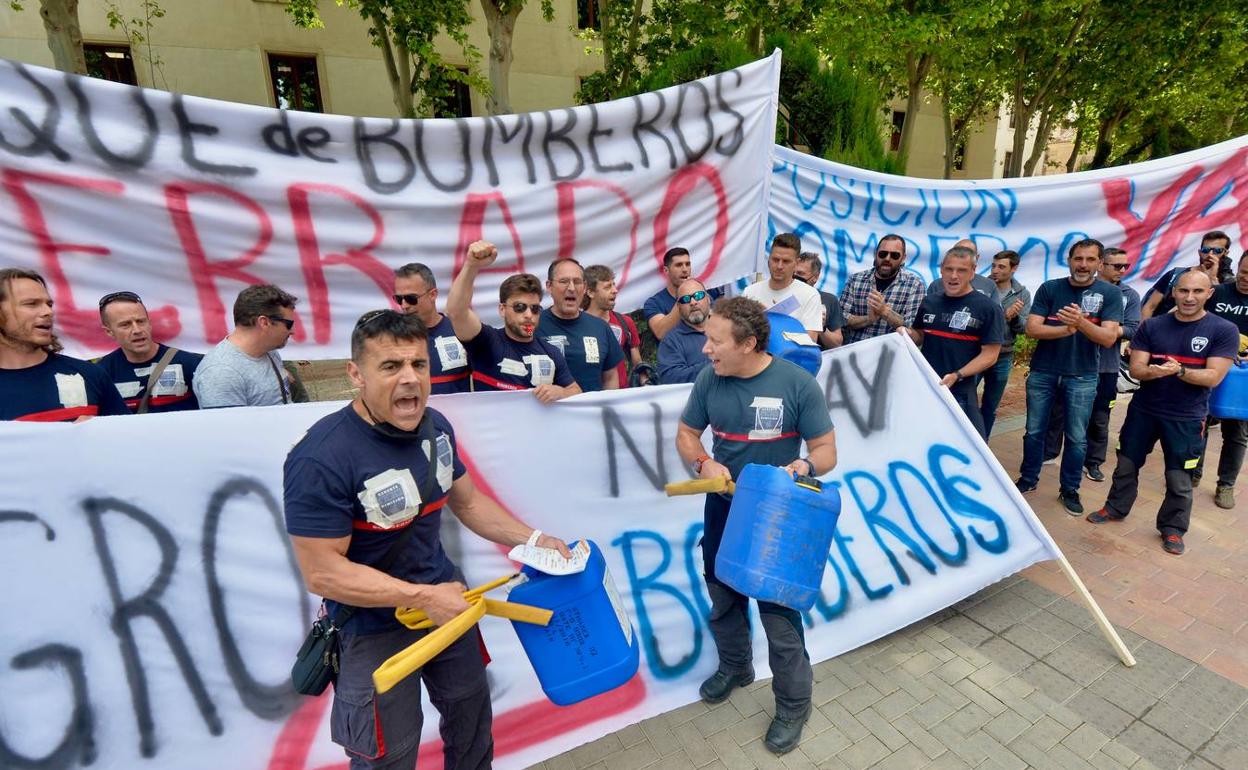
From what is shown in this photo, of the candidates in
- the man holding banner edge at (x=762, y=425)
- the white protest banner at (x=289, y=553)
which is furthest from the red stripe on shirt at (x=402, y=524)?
the man holding banner edge at (x=762, y=425)

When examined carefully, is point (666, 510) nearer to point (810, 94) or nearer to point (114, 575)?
point (114, 575)

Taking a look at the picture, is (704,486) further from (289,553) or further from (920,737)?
(289,553)

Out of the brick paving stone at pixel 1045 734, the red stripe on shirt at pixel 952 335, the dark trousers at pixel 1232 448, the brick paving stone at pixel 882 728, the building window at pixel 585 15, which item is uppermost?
the building window at pixel 585 15

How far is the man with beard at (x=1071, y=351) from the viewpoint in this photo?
14.4ft

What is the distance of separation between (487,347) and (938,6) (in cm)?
945

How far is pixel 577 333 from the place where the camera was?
3.67m

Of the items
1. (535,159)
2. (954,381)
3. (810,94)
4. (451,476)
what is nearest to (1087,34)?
(810,94)

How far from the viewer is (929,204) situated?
5.21m

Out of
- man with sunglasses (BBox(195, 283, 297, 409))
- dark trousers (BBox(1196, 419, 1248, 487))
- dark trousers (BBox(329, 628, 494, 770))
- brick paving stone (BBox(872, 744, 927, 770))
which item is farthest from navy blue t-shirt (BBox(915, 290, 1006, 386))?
man with sunglasses (BBox(195, 283, 297, 409))

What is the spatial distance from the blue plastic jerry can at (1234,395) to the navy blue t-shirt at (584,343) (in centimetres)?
397

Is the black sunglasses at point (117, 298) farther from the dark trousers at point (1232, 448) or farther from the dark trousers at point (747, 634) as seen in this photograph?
the dark trousers at point (1232, 448)

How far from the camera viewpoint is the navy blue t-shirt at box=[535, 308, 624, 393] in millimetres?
3643

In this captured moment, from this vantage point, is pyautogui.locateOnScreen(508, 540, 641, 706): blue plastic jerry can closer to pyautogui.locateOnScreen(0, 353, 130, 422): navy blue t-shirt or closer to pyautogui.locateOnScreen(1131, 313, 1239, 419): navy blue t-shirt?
pyautogui.locateOnScreen(0, 353, 130, 422): navy blue t-shirt

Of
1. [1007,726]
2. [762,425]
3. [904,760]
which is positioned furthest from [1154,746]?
[762,425]
